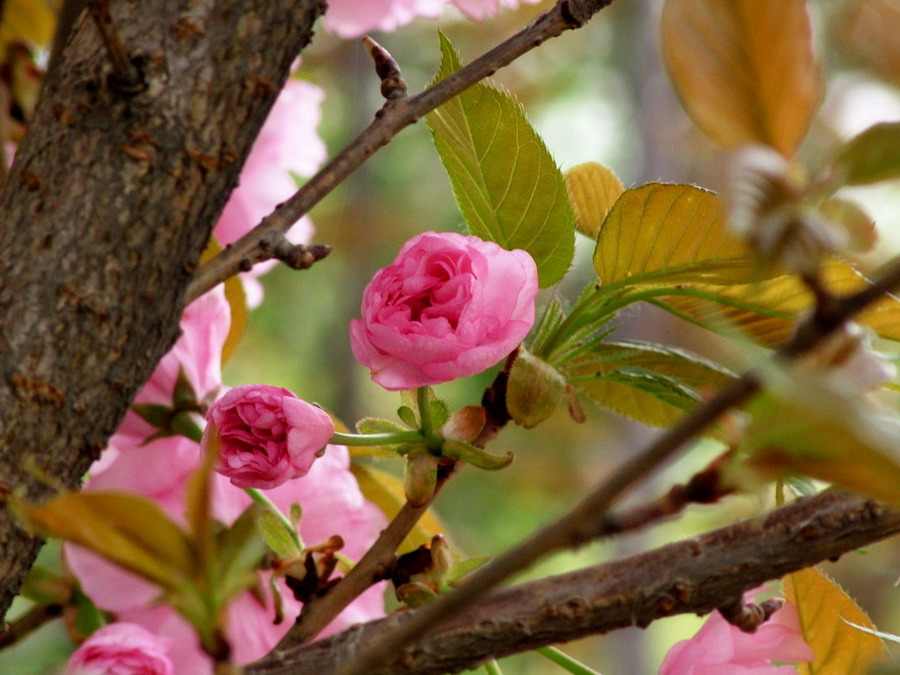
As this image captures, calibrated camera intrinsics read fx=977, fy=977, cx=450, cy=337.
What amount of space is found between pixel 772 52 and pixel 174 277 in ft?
0.69

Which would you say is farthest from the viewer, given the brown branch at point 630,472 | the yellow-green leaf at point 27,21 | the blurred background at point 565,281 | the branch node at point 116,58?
the blurred background at point 565,281

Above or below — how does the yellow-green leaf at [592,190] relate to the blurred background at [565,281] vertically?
below

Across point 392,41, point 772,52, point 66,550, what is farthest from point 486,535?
point 772,52

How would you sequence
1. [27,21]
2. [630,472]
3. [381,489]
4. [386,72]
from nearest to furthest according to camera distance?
[630,472] < [386,72] < [381,489] < [27,21]

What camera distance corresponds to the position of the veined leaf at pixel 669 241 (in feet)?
1.14

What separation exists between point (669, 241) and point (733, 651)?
0.15 metres

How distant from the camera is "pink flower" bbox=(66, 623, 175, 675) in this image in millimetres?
343

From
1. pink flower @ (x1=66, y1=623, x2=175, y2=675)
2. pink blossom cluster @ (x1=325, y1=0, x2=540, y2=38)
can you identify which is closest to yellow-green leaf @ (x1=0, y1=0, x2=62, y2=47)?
pink blossom cluster @ (x1=325, y1=0, x2=540, y2=38)

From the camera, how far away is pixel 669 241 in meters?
0.36

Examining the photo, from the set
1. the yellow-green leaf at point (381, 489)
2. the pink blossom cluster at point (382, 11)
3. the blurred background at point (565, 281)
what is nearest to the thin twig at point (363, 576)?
the yellow-green leaf at point (381, 489)

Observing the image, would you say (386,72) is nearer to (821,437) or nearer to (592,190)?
(592,190)

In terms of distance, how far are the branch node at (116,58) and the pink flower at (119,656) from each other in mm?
191

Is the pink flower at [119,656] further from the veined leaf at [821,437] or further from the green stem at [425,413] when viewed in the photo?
the veined leaf at [821,437]

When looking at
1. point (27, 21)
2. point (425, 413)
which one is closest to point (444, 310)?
point (425, 413)
